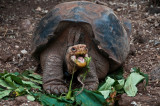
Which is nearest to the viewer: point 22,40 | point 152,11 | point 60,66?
point 60,66

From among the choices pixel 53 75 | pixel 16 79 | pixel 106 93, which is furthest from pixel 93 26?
pixel 16 79

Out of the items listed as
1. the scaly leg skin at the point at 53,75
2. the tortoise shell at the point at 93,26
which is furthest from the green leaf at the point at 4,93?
the tortoise shell at the point at 93,26

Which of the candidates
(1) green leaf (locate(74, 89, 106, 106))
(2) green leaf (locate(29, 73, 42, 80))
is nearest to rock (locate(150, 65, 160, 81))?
(1) green leaf (locate(74, 89, 106, 106))

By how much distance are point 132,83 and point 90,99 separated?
0.56m

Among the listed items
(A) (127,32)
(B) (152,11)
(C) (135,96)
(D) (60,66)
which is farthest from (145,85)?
(B) (152,11)

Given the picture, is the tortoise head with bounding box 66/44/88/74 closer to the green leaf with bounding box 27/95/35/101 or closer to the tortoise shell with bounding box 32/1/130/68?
the tortoise shell with bounding box 32/1/130/68

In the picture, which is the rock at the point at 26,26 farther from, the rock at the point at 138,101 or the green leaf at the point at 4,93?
the rock at the point at 138,101

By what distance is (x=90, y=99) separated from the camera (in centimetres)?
355

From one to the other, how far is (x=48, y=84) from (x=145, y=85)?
3.54 feet

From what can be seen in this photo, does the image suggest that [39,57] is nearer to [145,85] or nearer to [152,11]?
[145,85]

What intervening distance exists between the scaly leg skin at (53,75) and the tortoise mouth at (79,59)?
39 cm

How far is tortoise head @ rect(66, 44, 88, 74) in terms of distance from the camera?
358 centimetres

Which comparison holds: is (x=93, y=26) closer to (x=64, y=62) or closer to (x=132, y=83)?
(x=64, y=62)

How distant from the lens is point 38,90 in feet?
12.8
